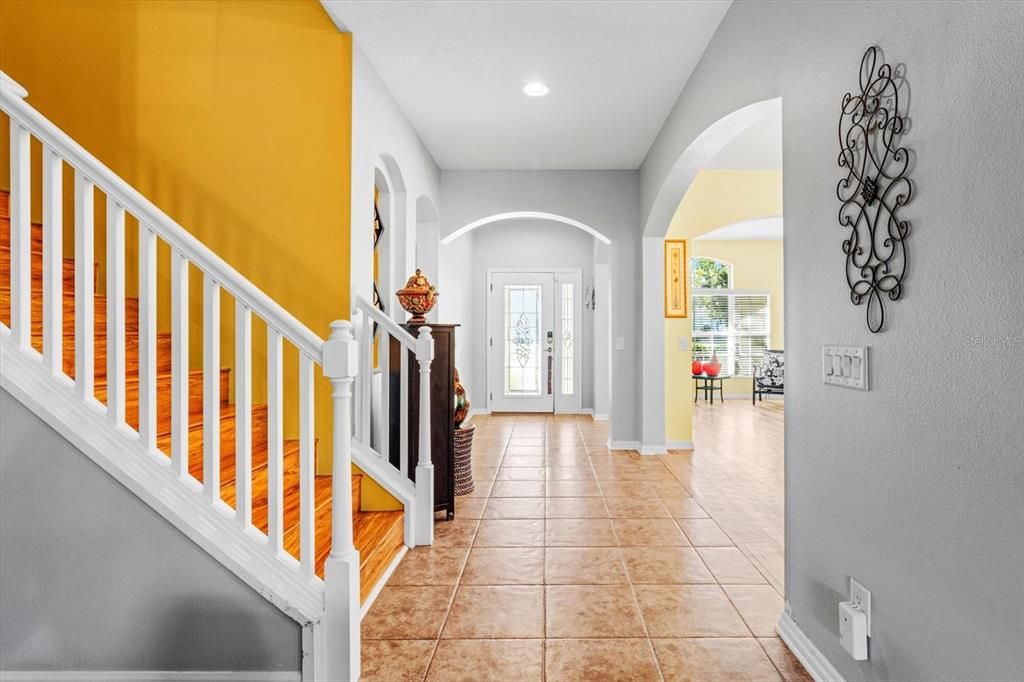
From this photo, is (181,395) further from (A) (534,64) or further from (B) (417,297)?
(A) (534,64)

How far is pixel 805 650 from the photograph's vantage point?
1.94 m

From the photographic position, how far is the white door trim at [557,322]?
8094 mm

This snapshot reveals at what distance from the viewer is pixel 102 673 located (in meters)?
1.78

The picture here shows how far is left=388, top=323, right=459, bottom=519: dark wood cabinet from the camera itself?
3311 millimetres

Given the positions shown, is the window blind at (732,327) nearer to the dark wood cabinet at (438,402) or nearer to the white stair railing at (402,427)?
the dark wood cabinet at (438,402)

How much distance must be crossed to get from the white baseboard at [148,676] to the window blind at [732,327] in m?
9.67

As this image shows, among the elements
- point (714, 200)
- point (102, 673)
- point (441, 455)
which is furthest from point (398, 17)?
point (714, 200)

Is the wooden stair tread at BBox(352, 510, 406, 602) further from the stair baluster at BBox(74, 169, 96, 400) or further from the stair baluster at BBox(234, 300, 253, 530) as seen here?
the stair baluster at BBox(74, 169, 96, 400)

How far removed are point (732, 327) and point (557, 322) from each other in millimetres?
→ 4127

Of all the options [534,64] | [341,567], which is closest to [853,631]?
[341,567]

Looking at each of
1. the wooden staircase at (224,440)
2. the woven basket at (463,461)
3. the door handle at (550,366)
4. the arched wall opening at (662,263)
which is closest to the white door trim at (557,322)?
the door handle at (550,366)

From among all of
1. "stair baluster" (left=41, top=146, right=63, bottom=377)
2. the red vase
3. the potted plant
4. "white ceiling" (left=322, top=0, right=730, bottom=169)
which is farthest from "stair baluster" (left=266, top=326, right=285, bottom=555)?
the red vase

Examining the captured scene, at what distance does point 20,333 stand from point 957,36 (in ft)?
8.51

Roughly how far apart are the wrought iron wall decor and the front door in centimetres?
642
